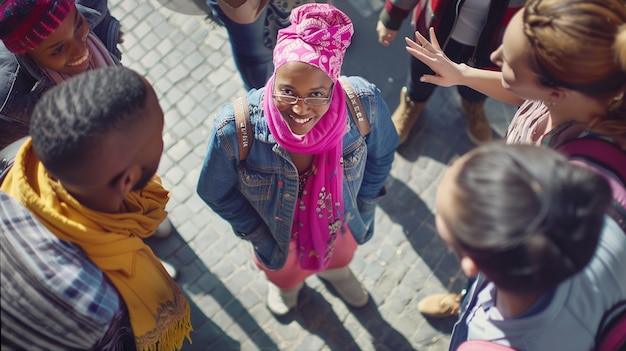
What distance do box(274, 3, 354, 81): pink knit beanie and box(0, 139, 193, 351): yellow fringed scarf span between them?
35.9 inches

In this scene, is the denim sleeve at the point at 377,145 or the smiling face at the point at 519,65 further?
the denim sleeve at the point at 377,145

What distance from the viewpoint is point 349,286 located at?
12.6 feet

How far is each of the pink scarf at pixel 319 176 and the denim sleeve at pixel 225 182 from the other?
0.23 meters

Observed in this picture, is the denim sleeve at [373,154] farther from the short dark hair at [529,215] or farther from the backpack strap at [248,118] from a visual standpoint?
the short dark hair at [529,215]

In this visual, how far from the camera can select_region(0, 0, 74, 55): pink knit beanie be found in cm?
235

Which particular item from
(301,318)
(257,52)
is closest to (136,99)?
(257,52)

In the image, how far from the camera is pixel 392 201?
14.2 feet

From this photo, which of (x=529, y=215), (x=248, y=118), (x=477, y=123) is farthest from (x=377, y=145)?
(x=477, y=123)

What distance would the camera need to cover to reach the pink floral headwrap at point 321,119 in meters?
2.27

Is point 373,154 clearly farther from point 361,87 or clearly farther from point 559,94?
point 559,94

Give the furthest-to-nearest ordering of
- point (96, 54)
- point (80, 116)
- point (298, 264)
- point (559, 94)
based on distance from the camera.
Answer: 1. point (298, 264)
2. point (96, 54)
3. point (559, 94)
4. point (80, 116)

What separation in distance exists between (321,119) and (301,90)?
19 cm

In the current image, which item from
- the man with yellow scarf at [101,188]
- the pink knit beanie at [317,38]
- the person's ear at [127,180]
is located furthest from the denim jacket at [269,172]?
the person's ear at [127,180]

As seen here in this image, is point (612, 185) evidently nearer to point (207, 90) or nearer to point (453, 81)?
point (453, 81)
